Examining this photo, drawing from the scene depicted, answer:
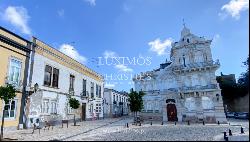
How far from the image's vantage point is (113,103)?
4638 centimetres

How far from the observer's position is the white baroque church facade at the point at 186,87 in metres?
25.4

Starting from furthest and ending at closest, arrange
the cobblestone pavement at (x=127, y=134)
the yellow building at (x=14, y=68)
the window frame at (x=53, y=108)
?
the window frame at (x=53, y=108) → the yellow building at (x=14, y=68) → the cobblestone pavement at (x=127, y=134)

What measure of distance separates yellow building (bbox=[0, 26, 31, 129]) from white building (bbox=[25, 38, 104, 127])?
2.76ft

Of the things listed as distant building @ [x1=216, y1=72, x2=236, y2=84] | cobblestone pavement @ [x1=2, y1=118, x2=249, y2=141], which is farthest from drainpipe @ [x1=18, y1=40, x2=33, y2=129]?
distant building @ [x1=216, y1=72, x2=236, y2=84]

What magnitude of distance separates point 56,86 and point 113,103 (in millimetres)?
24350

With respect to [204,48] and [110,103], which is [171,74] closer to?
[204,48]

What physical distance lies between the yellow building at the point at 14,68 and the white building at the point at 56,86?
33.1 inches

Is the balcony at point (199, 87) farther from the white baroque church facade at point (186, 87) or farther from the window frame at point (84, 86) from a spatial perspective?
the window frame at point (84, 86)

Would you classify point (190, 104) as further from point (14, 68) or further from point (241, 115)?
point (14, 68)

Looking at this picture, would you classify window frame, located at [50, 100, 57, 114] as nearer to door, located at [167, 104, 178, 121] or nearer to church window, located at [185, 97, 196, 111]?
door, located at [167, 104, 178, 121]

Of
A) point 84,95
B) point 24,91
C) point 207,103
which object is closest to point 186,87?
point 207,103

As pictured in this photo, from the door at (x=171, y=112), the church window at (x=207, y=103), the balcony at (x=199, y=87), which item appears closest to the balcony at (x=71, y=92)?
the door at (x=171, y=112)

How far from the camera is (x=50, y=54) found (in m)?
22.6

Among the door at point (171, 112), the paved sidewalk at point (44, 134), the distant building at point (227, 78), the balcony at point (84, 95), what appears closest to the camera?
the paved sidewalk at point (44, 134)
